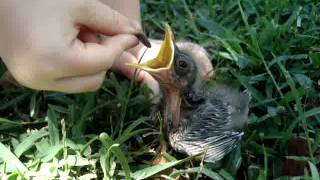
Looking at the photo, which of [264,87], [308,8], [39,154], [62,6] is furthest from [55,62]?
[308,8]

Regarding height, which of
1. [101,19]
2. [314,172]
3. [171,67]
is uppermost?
[101,19]

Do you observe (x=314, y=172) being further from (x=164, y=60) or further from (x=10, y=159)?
(x=10, y=159)

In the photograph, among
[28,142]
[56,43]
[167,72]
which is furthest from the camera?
[28,142]

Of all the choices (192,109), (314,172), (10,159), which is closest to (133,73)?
(192,109)

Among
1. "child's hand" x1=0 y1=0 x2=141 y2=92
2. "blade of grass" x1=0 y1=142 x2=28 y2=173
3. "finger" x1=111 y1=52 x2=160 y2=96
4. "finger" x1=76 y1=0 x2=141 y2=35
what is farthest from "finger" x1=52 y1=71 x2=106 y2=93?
"finger" x1=111 y1=52 x2=160 y2=96

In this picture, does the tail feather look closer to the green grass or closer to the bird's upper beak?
the green grass

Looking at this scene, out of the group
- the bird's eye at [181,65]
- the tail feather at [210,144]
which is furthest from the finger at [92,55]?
the tail feather at [210,144]

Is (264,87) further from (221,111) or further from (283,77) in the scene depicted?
(221,111)
